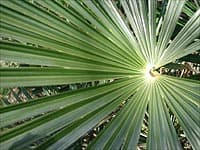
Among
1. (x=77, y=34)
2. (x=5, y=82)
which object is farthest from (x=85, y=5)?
(x=5, y=82)

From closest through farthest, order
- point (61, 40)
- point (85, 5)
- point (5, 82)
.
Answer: point (5, 82) < point (61, 40) < point (85, 5)

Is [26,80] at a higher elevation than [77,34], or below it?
below

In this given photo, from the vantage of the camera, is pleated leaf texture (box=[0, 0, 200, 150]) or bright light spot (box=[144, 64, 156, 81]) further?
bright light spot (box=[144, 64, 156, 81])

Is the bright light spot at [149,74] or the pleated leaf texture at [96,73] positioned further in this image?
the bright light spot at [149,74]

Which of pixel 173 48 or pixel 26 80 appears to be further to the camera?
pixel 173 48

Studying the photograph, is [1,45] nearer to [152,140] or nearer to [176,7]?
[152,140]

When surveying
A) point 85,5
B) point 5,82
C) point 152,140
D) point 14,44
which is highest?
point 85,5

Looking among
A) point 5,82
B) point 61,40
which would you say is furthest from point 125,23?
point 5,82

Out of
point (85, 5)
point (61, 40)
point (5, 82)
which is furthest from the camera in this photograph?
point (85, 5)
